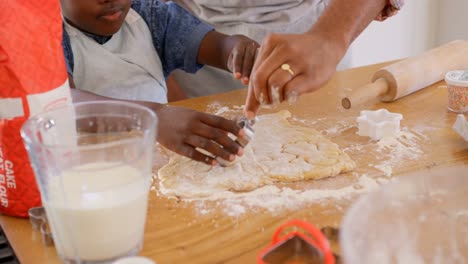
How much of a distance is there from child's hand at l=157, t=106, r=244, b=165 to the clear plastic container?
394 millimetres

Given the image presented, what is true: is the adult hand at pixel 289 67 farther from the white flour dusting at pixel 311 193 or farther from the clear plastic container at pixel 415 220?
the clear plastic container at pixel 415 220

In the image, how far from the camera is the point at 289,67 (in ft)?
3.23

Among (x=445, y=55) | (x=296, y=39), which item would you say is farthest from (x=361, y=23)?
(x=445, y=55)

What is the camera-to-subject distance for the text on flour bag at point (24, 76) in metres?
0.77

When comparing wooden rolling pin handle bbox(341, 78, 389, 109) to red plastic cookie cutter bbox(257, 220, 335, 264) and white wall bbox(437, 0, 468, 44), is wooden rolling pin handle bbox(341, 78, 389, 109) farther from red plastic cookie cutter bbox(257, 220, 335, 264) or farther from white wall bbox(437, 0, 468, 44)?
white wall bbox(437, 0, 468, 44)

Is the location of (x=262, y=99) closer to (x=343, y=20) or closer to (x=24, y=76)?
(x=343, y=20)

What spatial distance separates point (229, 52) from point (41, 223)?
27.4 inches

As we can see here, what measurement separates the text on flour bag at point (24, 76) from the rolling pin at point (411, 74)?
25.3 inches

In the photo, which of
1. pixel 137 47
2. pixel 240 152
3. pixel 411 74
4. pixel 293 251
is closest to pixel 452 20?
pixel 411 74

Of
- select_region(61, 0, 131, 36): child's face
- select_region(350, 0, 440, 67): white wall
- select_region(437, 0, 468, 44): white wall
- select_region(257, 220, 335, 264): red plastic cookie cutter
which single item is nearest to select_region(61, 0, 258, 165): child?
select_region(61, 0, 131, 36): child's face

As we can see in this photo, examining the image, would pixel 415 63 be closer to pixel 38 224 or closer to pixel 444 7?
pixel 38 224

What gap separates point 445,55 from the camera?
1374 millimetres

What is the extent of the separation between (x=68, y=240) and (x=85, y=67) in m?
0.73

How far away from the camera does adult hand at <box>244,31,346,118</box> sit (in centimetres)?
98
